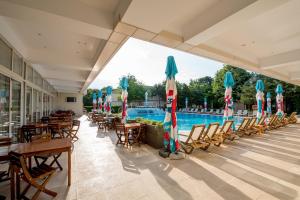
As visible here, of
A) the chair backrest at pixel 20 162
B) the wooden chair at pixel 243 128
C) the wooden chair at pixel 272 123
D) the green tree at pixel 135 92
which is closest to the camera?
the chair backrest at pixel 20 162

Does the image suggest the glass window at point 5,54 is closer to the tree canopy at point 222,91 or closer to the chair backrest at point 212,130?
the chair backrest at point 212,130

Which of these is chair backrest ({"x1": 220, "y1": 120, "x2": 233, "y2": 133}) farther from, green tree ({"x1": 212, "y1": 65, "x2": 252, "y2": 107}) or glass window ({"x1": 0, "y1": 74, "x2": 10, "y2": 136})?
green tree ({"x1": 212, "y1": 65, "x2": 252, "y2": 107})

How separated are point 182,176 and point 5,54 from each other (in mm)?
5564

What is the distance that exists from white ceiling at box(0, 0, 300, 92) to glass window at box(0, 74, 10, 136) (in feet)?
3.84

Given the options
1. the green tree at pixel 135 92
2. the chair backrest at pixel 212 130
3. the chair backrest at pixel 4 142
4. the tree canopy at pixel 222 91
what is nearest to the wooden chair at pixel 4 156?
the chair backrest at pixel 4 142

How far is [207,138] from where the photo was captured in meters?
4.90

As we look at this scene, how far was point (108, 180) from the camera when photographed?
2.96 m

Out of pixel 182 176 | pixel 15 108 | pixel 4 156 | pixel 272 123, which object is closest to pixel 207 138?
pixel 182 176

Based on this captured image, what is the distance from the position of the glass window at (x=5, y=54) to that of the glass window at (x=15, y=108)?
0.74m

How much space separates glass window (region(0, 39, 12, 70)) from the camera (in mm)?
4070

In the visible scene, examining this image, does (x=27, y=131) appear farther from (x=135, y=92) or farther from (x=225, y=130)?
(x=135, y=92)

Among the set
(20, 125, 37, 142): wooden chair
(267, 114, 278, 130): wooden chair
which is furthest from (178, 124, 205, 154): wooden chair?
(267, 114, 278, 130): wooden chair

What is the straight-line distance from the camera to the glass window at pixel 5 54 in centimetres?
407

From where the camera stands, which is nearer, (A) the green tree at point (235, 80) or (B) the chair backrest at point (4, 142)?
(B) the chair backrest at point (4, 142)
